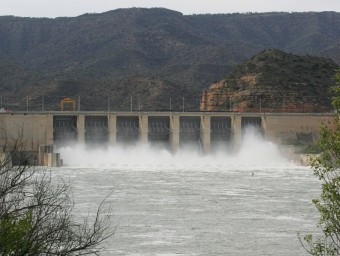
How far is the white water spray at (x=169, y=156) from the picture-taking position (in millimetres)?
93312

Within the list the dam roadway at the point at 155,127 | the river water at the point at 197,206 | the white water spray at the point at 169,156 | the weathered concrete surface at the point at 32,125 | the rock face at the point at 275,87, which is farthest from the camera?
the rock face at the point at 275,87

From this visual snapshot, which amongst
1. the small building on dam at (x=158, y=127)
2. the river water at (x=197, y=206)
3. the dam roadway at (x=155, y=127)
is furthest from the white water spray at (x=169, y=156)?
the dam roadway at (x=155, y=127)

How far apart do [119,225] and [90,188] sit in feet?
69.6

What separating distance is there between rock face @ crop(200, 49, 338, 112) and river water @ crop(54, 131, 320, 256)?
35.5m

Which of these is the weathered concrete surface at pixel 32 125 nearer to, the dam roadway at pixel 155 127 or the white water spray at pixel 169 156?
the dam roadway at pixel 155 127

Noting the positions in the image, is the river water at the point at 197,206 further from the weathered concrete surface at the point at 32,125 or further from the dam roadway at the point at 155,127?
the dam roadway at the point at 155,127

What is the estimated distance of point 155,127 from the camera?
100m

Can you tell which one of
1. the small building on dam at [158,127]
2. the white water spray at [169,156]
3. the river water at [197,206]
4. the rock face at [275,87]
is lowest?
the river water at [197,206]

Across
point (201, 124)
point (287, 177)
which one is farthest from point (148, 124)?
point (287, 177)

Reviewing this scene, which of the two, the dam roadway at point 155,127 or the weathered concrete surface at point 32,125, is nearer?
the weathered concrete surface at point 32,125

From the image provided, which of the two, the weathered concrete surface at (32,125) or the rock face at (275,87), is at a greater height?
the rock face at (275,87)

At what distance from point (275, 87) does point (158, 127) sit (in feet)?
116

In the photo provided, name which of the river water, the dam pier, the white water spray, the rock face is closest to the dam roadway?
the dam pier

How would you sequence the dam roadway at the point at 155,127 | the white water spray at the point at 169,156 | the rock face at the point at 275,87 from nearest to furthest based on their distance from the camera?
1. the dam roadway at the point at 155,127
2. the white water spray at the point at 169,156
3. the rock face at the point at 275,87
